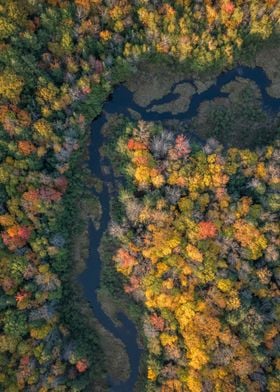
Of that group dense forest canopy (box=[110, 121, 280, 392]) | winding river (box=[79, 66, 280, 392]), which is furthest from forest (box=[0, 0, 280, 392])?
winding river (box=[79, 66, 280, 392])

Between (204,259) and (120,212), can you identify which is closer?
(204,259)

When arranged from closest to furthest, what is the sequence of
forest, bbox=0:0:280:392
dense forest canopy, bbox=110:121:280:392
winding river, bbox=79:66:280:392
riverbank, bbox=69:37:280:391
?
1. dense forest canopy, bbox=110:121:280:392
2. forest, bbox=0:0:280:392
3. riverbank, bbox=69:37:280:391
4. winding river, bbox=79:66:280:392

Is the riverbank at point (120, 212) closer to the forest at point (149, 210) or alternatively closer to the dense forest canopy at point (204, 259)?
the forest at point (149, 210)

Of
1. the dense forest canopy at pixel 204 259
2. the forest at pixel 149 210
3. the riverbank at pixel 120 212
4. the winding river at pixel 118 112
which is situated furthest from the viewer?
the winding river at pixel 118 112

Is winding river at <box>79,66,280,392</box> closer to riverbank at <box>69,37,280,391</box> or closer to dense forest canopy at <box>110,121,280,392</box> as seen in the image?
riverbank at <box>69,37,280,391</box>

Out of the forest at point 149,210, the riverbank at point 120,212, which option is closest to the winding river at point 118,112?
the riverbank at point 120,212

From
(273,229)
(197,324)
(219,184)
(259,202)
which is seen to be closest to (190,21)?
(219,184)

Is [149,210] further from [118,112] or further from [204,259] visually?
[118,112]

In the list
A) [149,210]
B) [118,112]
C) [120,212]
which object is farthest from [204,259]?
[118,112]

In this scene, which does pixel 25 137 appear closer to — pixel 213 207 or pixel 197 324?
pixel 213 207

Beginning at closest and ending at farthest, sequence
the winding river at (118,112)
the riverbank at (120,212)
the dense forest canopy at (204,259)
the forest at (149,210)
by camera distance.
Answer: the dense forest canopy at (204,259) → the forest at (149,210) → the riverbank at (120,212) → the winding river at (118,112)
